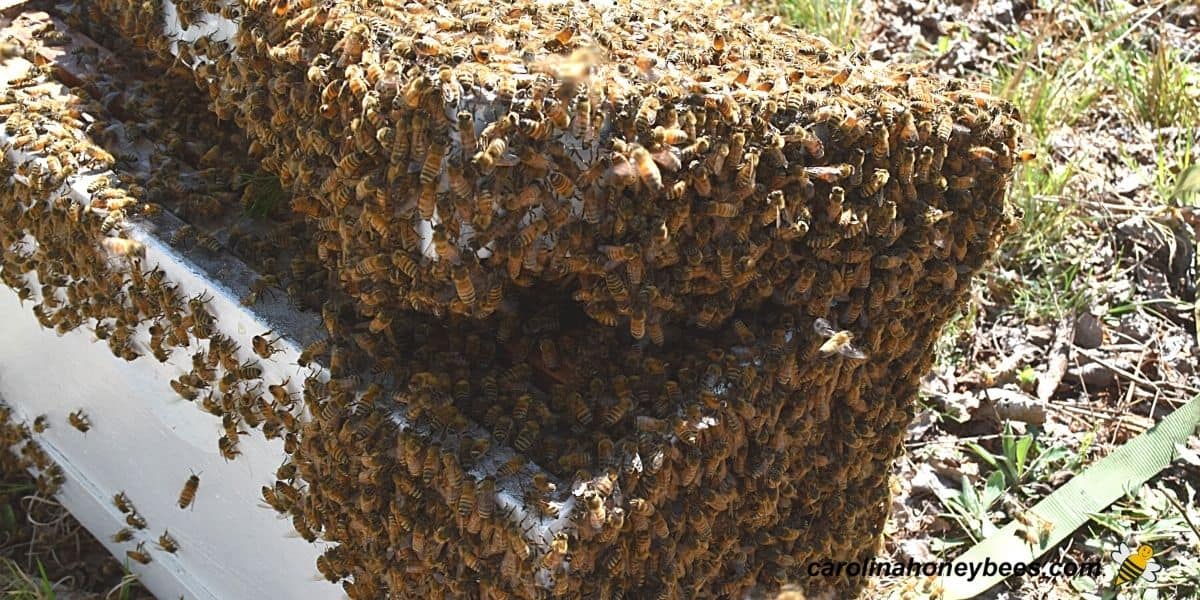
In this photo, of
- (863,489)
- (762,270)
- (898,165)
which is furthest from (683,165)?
(863,489)

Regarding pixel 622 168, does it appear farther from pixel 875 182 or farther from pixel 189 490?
pixel 189 490

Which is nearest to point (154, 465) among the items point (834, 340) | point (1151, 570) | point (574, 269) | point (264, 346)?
point (264, 346)

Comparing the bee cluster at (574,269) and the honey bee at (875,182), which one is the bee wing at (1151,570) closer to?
the bee cluster at (574,269)

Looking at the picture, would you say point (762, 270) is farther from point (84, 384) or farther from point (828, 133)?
point (84, 384)

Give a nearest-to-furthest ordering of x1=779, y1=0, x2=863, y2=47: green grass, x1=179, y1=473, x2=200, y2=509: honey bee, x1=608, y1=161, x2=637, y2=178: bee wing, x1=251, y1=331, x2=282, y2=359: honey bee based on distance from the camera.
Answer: x1=608, y1=161, x2=637, y2=178: bee wing
x1=251, y1=331, x2=282, y2=359: honey bee
x1=179, y1=473, x2=200, y2=509: honey bee
x1=779, y1=0, x2=863, y2=47: green grass

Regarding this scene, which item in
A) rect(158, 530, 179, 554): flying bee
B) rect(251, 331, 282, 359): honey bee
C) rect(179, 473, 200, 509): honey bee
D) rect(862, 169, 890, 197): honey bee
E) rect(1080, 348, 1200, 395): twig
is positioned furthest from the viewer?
rect(1080, 348, 1200, 395): twig

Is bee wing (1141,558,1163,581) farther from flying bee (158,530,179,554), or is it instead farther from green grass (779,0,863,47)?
flying bee (158,530,179,554)

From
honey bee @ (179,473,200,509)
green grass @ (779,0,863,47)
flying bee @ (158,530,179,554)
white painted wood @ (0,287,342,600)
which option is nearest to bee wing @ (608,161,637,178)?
white painted wood @ (0,287,342,600)
